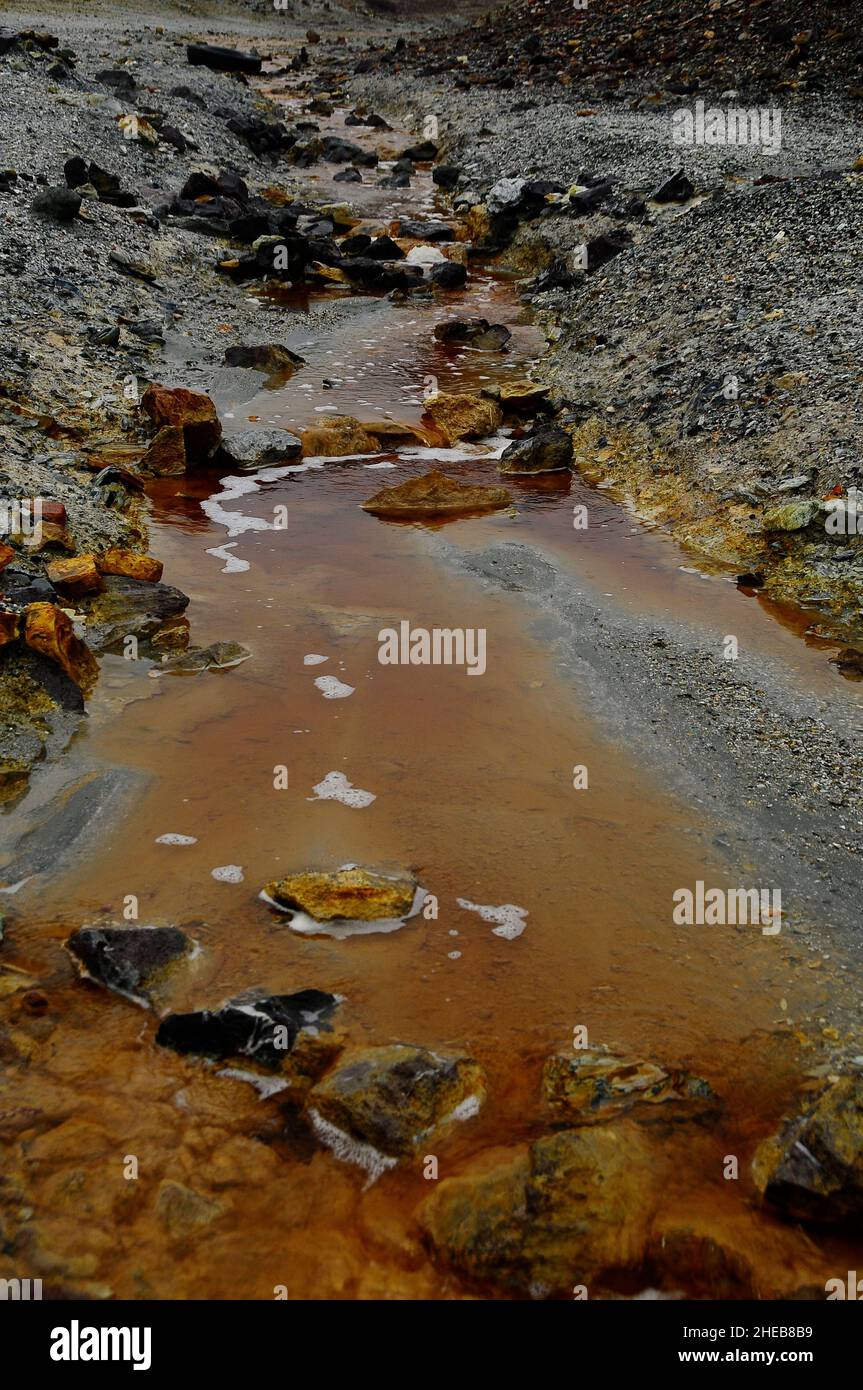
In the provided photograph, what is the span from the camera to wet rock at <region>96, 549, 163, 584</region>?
8.09 meters

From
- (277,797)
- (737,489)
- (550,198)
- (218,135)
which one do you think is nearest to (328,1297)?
(277,797)

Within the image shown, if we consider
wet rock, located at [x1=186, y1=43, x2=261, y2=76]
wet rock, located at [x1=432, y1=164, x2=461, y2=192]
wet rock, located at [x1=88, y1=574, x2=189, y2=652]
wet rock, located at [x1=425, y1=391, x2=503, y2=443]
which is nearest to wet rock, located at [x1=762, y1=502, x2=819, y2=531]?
wet rock, located at [x1=425, y1=391, x2=503, y2=443]

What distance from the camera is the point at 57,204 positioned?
584 inches

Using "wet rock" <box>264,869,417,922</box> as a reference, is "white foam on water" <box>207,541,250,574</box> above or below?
above

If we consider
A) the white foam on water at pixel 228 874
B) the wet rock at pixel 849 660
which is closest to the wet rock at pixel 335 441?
the wet rock at pixel 849 660

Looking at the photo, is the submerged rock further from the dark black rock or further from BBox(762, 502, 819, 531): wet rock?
the dark black rock

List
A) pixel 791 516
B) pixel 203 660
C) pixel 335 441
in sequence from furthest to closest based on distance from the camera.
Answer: pixel 335 441, pixel 791 516, pixel 203 660

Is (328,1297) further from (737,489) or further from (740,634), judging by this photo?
(737,489)

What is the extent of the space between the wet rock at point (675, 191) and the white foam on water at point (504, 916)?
15.2 m

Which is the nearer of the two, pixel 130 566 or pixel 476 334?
pixel 130 566

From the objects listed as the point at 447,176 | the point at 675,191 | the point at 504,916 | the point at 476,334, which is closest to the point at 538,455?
the point at 476,334

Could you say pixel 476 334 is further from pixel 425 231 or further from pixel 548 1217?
pixel 548 1217

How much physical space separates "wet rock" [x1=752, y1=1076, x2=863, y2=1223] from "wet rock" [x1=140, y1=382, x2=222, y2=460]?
349 inches

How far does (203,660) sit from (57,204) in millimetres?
10935
